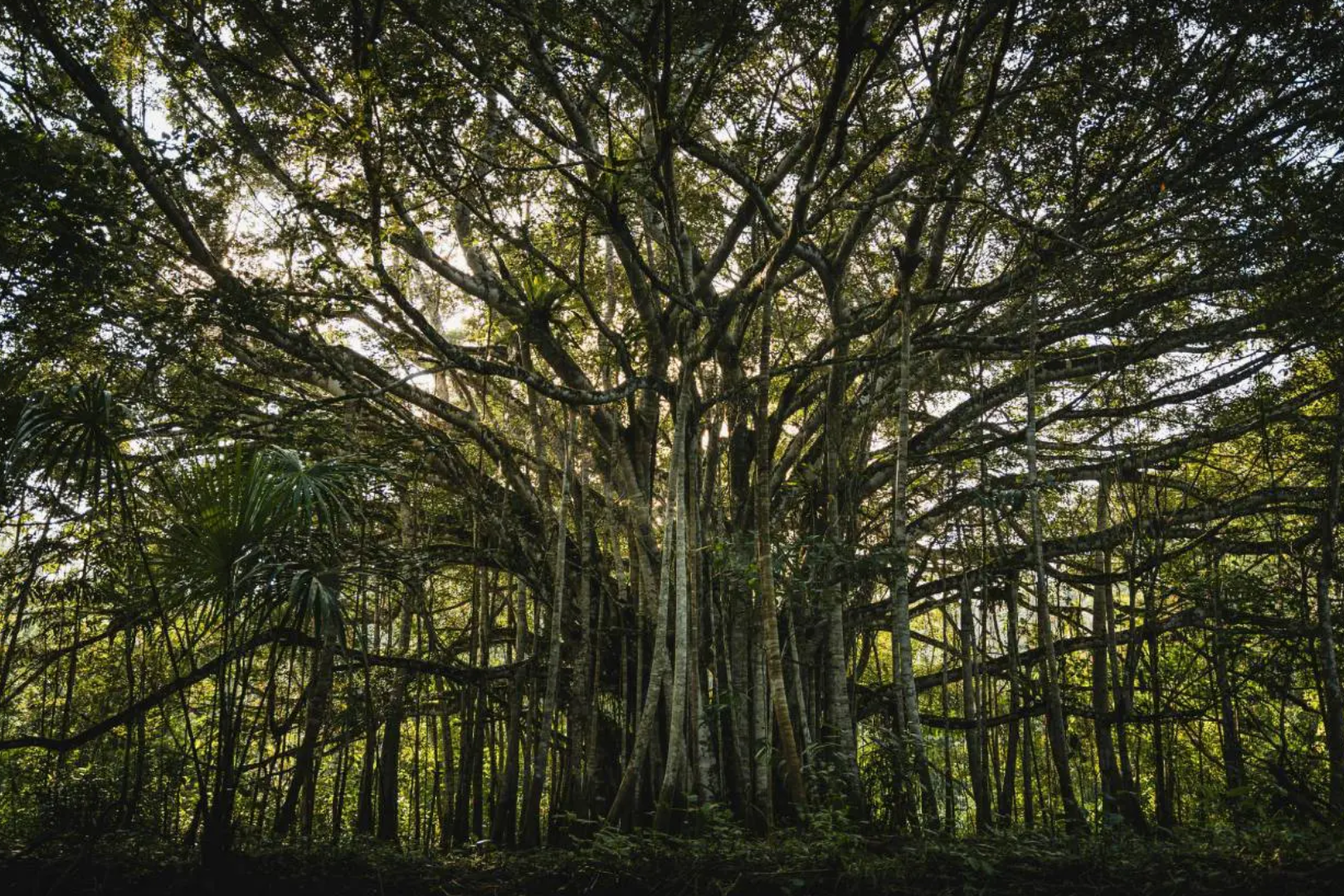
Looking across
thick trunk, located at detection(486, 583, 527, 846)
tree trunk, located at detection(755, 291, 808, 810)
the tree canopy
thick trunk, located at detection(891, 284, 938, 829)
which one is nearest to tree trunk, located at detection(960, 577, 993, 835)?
the tree canopy

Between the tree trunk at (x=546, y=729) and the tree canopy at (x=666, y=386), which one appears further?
the tree trunk at (x=546, y=729)

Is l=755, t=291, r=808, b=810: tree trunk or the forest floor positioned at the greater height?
l=755, t=291, r=808, b=810: tree trunk

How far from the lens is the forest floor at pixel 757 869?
323 cm

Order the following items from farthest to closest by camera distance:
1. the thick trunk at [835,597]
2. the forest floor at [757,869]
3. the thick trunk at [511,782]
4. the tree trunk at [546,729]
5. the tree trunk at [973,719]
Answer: the thick trunk at [511,782]
the tree trunk at [973,719]
the thick trunk at [835,597]
the tree trunk at [546,729]
the forest floor at [757,869]

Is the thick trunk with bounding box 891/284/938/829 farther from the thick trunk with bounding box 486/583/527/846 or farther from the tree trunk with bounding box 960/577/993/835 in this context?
the thick trunk with bounding box 486/583/527/846

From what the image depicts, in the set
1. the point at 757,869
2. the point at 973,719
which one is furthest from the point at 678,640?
the point at 973,719

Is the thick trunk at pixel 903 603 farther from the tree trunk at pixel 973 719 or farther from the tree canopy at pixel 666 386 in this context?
the tree trunk at pixel 973 719

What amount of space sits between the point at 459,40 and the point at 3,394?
3.41m

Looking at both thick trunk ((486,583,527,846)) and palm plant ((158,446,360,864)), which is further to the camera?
thick trunk ((486,583,527,846))

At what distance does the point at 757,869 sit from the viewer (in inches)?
141

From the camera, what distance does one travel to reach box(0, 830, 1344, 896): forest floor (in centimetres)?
323

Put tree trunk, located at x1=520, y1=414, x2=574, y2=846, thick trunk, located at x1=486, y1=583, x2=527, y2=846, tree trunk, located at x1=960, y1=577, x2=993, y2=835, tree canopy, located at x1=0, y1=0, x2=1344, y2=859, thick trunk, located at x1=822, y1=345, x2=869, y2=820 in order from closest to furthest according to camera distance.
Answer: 1. tree canopy, located at x1=0, y1=0, x2=1344, y2=859
2. tree trunk, located at x1=520, y1=414, x2=574, y2=846
3. thick trunk, located at x1=822, y1=345, x2=869, y2=820
4. tree trunk, located at x1=960, y1=577, x2=993, y2=835
5. thick trunk, located at x1=486, y1=583, x2=527, y2=846

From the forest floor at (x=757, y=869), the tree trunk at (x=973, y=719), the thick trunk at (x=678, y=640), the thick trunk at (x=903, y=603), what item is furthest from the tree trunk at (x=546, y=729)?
the tree trunk at (x=973, y=719)

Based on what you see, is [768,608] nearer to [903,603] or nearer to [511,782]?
[903,603]
